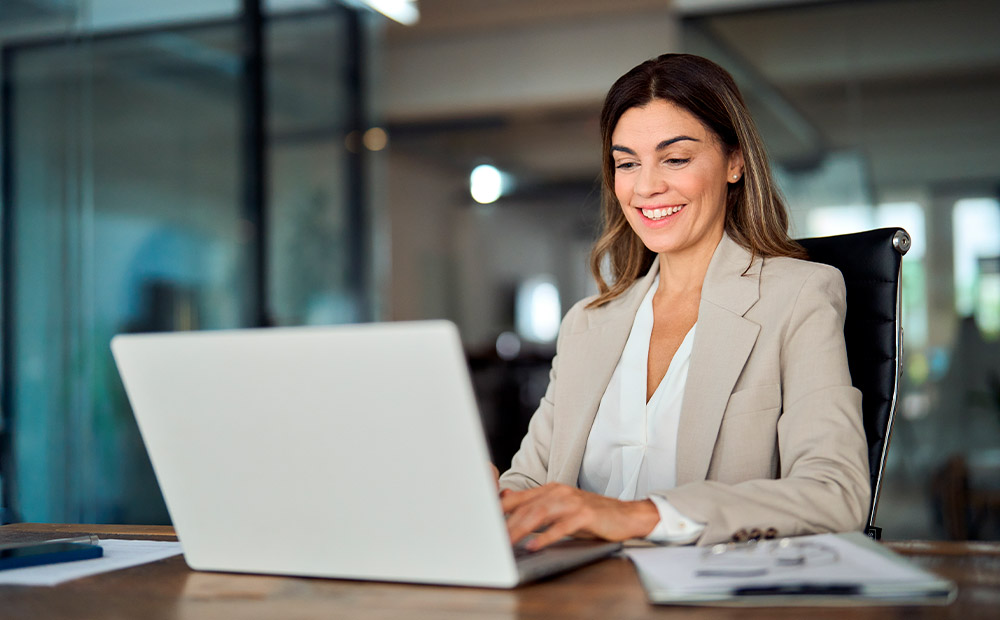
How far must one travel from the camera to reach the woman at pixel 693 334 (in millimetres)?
1378

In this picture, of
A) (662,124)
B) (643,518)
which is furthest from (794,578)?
(662,124)

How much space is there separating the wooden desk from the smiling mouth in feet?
2.70

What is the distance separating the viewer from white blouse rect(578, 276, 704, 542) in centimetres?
160

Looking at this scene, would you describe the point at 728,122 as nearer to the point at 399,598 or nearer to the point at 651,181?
the point at 651,181

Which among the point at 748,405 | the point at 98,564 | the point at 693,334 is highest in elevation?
the point at 693,334

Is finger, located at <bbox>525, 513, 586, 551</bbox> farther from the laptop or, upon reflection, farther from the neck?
the neck

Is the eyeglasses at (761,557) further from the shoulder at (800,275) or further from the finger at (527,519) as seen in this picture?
the shoulder at (800,275)

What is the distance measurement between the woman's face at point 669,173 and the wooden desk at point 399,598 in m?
0.82

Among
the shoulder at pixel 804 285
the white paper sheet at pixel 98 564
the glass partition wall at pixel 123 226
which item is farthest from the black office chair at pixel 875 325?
the glass partition wall at pixel 123 226

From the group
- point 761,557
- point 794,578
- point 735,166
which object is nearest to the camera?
point 794,578

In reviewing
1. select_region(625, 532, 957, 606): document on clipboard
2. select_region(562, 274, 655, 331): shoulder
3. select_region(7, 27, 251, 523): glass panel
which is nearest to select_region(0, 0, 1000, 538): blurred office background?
select_region(7, 27, 251, 523): glass panel

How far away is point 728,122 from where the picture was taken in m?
→ 1.69

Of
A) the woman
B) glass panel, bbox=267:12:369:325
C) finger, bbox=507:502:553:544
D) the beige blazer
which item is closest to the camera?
finger, bbox=507:502:553:544

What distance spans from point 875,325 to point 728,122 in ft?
1.44
